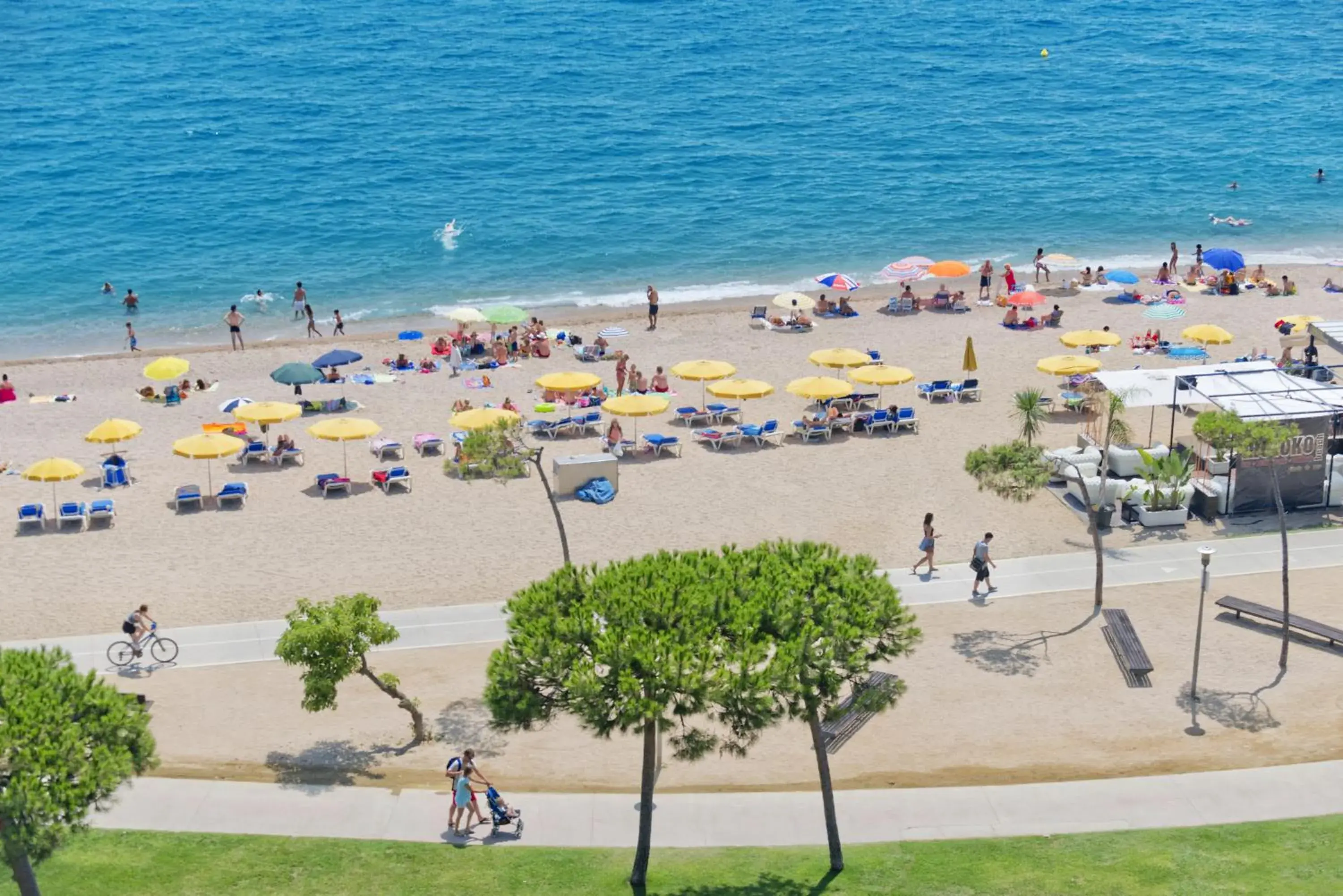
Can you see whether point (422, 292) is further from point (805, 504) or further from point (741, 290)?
point (805, 504)

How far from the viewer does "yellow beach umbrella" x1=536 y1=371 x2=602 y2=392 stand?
127 ft

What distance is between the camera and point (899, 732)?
23.6 m

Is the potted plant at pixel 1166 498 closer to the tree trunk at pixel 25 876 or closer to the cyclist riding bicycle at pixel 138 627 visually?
the cyclist riding bicycle at pixel 138 627

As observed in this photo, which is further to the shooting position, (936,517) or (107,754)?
(936,517)

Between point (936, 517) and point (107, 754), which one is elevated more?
point (107, 754)

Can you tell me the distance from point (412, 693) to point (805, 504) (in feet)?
37.4

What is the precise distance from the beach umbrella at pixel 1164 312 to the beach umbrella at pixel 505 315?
1859cm

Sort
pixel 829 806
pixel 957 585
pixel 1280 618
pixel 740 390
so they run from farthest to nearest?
pixel 740 390 < pixel 957 585 < pixel 1280 618 < pixel 829 806

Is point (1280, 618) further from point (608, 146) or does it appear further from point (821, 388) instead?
point (608, 146)

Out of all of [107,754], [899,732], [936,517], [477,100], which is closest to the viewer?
[107,754]

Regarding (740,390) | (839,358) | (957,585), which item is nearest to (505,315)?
(839,358)

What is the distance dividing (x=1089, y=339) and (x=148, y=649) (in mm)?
26061

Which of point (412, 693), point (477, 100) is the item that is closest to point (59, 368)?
point (412, 693)

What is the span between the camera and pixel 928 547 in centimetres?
2959
